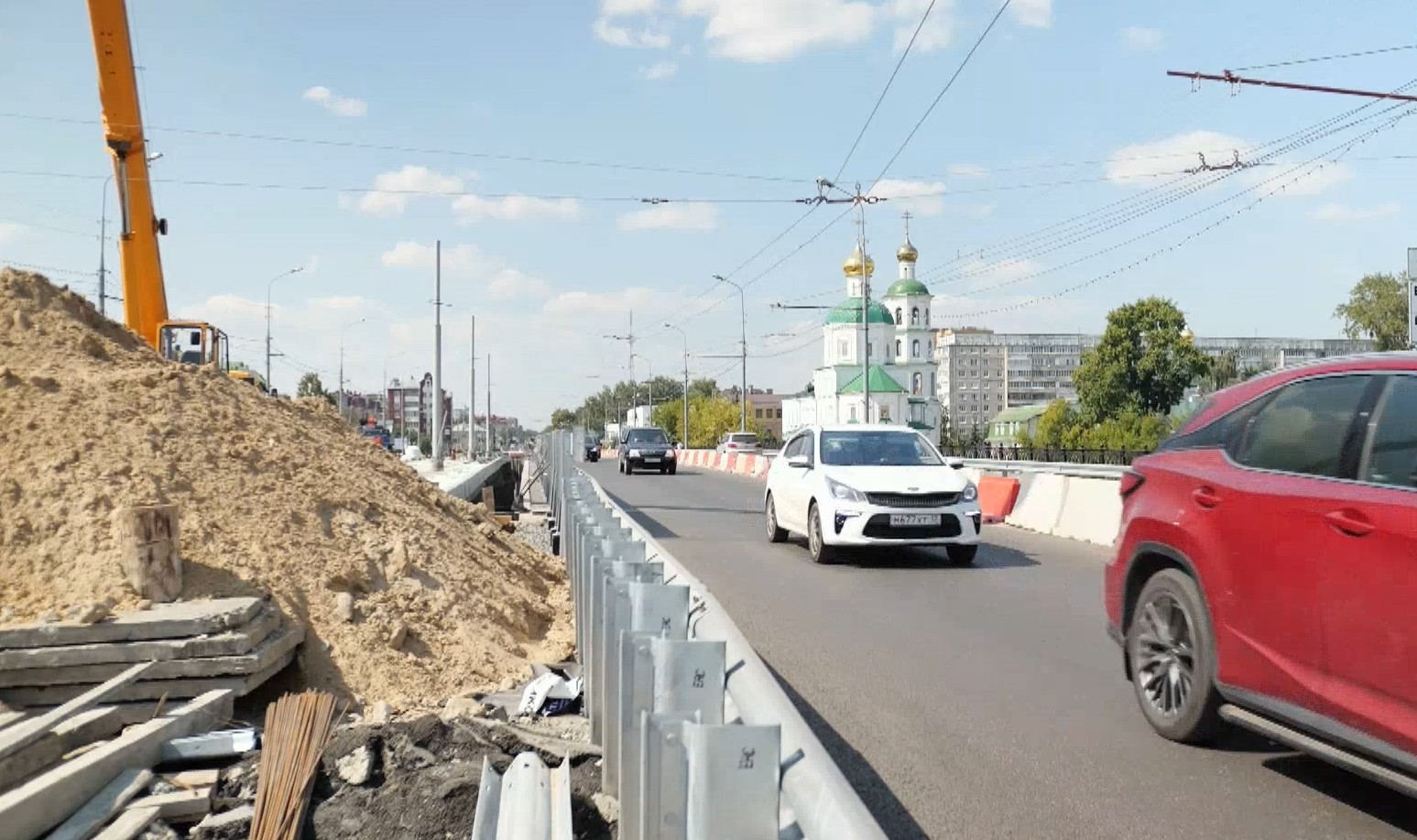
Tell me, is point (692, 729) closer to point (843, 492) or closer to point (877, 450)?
point (843, 492)

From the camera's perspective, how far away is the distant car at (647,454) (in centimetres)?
4431

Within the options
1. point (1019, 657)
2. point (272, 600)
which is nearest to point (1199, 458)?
point (1019, 657)

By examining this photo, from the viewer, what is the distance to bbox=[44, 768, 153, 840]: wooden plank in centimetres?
484

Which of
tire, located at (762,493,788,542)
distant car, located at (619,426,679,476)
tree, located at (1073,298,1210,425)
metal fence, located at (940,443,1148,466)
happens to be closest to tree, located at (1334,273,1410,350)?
tree, located at (1073,298,1210,425)

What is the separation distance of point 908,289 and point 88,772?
121616mm

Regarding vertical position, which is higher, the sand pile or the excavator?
the excavator

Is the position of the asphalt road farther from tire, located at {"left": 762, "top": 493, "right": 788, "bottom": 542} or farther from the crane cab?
the crane cab

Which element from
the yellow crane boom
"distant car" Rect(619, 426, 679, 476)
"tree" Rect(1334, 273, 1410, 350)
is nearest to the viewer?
the yellow crane boom

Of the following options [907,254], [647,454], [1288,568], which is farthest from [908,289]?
[1288,568]

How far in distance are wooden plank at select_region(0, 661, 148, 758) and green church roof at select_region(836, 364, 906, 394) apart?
372 ft

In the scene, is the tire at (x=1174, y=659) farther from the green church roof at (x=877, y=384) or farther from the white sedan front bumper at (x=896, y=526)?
the green church roof at (x=877, y=384)

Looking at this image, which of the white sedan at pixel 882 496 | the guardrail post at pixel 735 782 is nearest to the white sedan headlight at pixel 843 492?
the white sedan at pixel 882 496

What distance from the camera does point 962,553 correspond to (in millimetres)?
13484

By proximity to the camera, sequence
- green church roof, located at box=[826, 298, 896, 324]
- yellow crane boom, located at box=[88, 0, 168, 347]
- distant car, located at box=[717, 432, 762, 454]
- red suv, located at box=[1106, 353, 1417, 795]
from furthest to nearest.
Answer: green church roof, located at box=[826, 298, 896, 324]
distant car, located at box=[717, 432, 762, 454]
yellow crane boom, located at box=[88, 0, 168, 347]
red suv, located at box=[1106, 353, 1417, 795]
